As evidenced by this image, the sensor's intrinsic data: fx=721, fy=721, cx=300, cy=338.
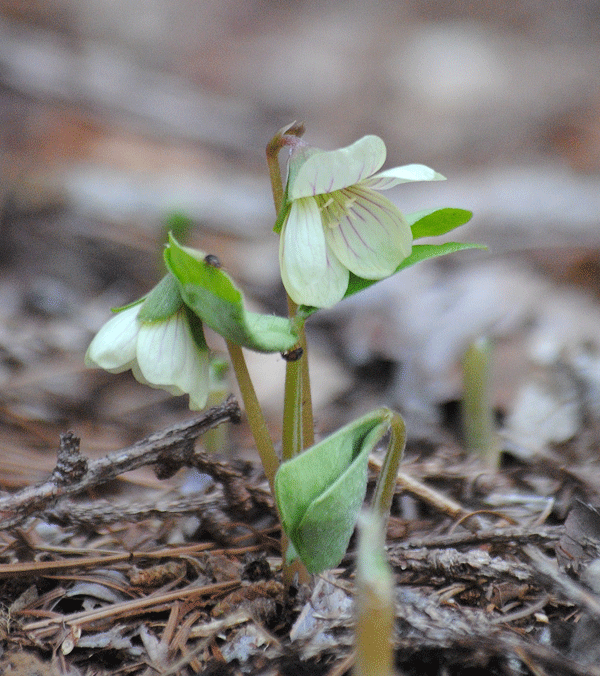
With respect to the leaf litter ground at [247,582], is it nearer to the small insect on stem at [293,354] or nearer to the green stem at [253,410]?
the green stem at [253,410]

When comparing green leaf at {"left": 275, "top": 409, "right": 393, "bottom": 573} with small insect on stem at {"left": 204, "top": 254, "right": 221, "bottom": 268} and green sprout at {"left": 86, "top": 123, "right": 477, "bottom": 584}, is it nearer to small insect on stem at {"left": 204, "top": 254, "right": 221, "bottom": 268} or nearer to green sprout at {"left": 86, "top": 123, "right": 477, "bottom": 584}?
green sprout at {"left": 86, "top": 123, "right": 477, "bottom": 584}

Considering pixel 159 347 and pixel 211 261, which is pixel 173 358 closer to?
pixel 159 347

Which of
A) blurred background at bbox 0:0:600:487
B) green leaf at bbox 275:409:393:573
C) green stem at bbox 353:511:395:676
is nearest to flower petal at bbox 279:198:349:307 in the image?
green leaf at bbox 275:409:393:573

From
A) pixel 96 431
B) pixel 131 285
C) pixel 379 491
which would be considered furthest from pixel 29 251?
pixel 379 491

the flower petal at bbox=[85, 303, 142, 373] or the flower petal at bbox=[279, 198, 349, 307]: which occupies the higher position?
the flower petal at bbox=[279, 198, 349, 307]

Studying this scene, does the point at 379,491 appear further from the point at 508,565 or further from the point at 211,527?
the point at 211,527

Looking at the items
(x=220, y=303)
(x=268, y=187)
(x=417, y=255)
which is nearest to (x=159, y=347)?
(x=220, y=303)
